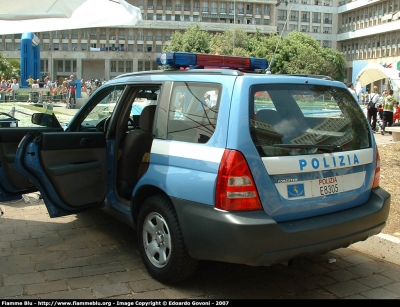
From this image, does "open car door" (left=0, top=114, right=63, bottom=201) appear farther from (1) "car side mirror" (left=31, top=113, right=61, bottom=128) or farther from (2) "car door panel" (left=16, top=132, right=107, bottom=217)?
(2) "car door panel" (left=16, top=132, right=107, bottom=217)

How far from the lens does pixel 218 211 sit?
3.27 m

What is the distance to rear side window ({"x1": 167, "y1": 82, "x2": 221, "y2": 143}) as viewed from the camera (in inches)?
140

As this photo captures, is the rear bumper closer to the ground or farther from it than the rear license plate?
closer to the ground

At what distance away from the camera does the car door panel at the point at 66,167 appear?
4141 millimetres

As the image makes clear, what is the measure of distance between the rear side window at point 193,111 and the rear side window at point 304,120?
0.33 metres

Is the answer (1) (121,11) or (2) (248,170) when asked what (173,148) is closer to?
(2) (248,170)

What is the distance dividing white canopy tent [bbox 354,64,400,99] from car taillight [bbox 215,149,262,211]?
21.0m

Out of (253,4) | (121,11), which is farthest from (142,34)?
(121,11)

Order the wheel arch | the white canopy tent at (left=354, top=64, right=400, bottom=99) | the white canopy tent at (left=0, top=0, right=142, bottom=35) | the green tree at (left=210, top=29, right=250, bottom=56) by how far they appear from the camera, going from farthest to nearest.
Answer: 1. the green tree at (left=210, top=29, right=250, bottom=56)
2. the white canopy tent at (left=354, top=64, right=400, bottom=99)
3. the white canopy tent at (left=0, top=0, right=142, bottom=35)
4. the wheel arch

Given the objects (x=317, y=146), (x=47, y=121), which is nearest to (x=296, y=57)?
(x=47, y=121)

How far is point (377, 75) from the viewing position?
80.9 feet

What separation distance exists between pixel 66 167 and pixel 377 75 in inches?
923

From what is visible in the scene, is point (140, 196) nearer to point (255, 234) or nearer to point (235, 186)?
point (235, 186)

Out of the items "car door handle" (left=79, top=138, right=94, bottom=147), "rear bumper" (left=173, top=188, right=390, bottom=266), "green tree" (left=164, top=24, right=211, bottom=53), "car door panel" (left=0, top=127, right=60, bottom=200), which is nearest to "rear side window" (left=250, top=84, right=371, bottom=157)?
"rear bumper" (left=173, top=188, right=390, bottom=266)
